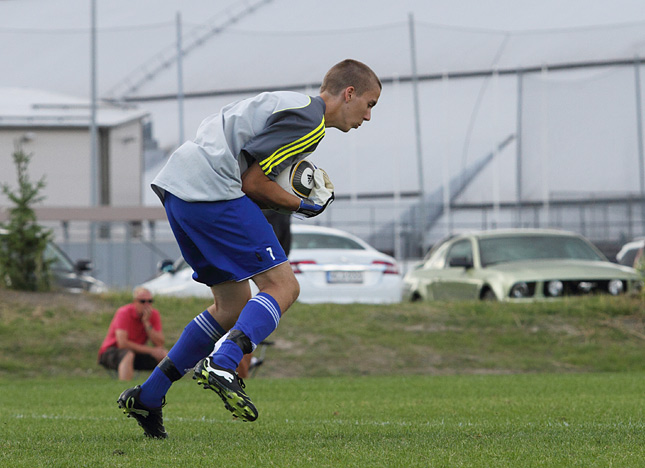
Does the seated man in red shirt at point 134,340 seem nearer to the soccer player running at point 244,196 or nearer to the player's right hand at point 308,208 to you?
the soccer player running at point 244,196

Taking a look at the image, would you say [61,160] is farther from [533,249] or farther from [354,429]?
[354,429]

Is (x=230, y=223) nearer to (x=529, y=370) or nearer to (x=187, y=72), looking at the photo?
(x=529, y=370)

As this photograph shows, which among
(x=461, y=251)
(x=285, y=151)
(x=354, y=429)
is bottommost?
(x=354, y=429)

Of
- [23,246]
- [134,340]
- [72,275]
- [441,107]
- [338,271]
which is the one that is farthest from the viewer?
[441,107]

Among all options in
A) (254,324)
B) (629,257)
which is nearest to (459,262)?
(629,257)

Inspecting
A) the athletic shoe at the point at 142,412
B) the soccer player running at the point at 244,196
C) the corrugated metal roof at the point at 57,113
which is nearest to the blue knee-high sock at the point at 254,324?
the soccer player running at the point at 244,196

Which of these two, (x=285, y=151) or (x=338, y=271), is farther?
(x=338, y=271)

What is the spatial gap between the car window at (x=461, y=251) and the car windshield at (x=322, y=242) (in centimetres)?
133

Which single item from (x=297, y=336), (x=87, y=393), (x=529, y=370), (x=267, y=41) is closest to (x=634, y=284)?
(x=529, y=370)

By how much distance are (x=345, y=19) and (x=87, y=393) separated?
137 ft

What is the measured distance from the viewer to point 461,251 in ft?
51.3

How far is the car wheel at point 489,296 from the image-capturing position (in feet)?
48.0

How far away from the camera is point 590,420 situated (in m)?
5.82

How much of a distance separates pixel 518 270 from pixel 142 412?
386 inches
